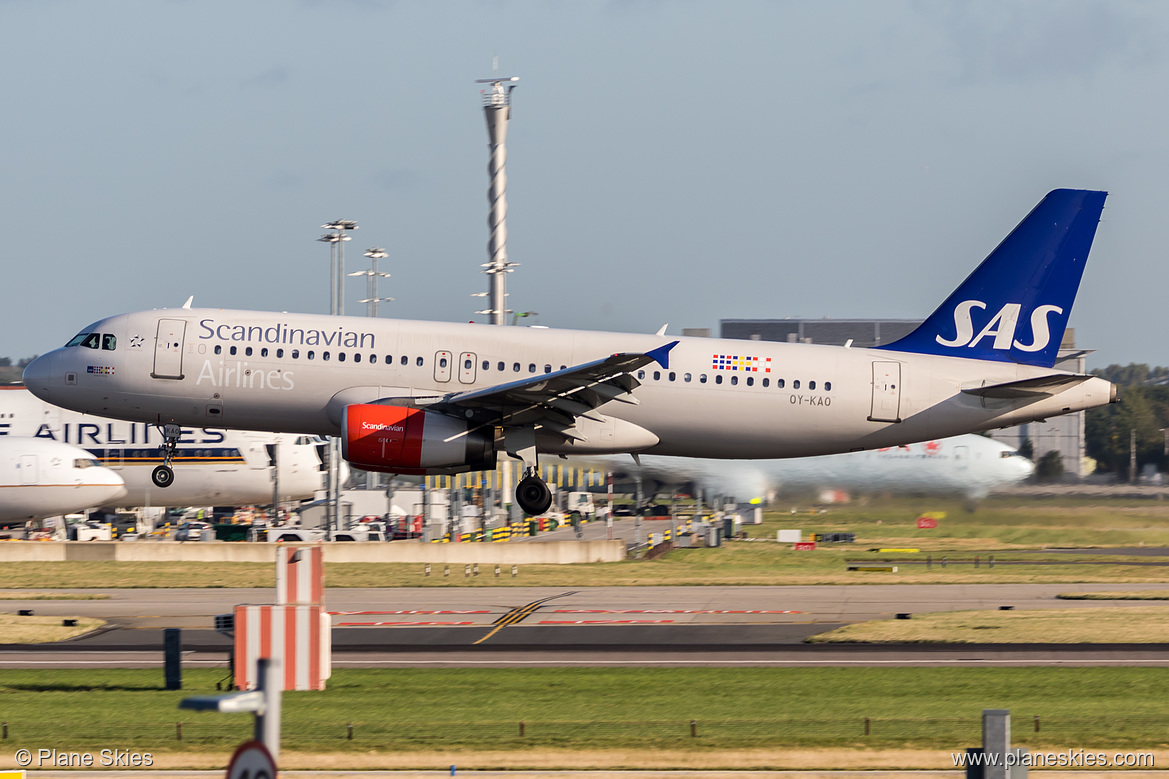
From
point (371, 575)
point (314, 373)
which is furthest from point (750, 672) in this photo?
point (371, 575)

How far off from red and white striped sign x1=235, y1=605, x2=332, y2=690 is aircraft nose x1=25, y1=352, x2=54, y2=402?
1783cm

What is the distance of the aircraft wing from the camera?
2969cm

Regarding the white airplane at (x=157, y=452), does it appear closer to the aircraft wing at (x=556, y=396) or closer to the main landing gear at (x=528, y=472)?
the main landing gear at (x=528, y=472)

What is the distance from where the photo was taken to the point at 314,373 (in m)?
32.1

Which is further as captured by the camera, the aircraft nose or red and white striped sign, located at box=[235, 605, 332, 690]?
the aircraft nose

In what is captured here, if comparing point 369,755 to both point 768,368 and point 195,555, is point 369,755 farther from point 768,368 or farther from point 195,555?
point 195,555

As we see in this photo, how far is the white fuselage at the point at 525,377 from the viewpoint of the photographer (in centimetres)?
3219

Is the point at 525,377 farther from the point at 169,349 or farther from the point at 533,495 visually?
the point at 169,349

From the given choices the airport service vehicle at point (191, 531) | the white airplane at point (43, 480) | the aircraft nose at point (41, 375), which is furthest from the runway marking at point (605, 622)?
the airport service vehicle at point (191, 531)

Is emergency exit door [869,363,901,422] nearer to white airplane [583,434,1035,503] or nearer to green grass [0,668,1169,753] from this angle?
green grass [0,668,1169,753]

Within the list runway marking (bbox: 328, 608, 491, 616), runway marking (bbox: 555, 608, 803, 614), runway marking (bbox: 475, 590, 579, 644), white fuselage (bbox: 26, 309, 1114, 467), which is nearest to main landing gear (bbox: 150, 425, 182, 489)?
white fuselage (bbox: 26, 309, 1114, 467)

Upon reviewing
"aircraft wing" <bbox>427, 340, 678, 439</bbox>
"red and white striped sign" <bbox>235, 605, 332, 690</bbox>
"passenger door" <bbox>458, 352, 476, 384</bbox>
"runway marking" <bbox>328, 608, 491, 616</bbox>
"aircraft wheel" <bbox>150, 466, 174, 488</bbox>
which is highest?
"passenger door" <bbox>458, 352, 476, 384</bbox>

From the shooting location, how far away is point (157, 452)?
243 ft

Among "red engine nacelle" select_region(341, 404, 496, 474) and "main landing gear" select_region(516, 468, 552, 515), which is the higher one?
"red engine nacelle" select_region(341, 404, 496, 474)
